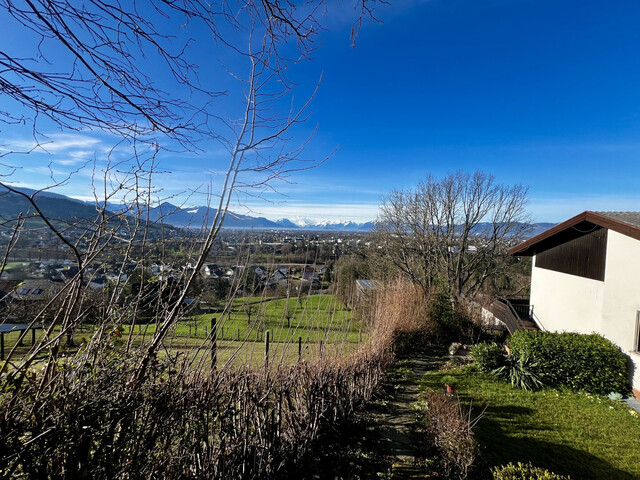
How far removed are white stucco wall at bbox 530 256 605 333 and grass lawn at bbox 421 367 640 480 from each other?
100.0 inches

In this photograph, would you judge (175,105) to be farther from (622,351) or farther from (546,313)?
(546,313)

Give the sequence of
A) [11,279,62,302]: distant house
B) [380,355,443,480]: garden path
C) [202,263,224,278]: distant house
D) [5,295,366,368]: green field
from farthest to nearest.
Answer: [380,355,443,480]: garden path
[202,263,224,278]: distant house
[5,295,366,368]: green field
[11,279,62,302]: distant house

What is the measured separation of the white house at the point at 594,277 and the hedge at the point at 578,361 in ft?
1.03

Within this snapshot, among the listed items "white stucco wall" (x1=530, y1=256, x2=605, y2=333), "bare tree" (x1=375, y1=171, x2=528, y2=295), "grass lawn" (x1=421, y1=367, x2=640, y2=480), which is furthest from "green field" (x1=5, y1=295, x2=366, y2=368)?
"bare tree" (x1=375, y1=171, x2=528, y2=295)

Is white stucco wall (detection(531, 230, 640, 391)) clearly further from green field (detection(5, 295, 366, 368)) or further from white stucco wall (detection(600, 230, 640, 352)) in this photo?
green field (detection(5, 295, 366, 368))

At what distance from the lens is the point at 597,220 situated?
8.02 metres

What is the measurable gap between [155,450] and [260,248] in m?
1.94

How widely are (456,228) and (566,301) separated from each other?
10.4 m

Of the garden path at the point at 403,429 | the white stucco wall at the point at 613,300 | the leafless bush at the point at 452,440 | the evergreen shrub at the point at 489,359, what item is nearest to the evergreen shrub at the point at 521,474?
the leafless bush at the point at 452,440

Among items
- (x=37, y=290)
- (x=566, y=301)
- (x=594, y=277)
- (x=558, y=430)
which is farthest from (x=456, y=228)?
(x=37, y=290)

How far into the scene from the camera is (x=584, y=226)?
9.07 metres

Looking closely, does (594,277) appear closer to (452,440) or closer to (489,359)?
(489,359)

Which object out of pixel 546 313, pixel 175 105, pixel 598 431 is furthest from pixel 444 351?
pixel 175 105

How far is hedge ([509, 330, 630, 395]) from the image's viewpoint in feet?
23.5
